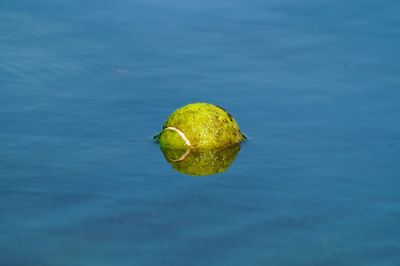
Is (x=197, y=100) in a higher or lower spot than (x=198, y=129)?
higher

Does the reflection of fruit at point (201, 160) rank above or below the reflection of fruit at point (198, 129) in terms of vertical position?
below

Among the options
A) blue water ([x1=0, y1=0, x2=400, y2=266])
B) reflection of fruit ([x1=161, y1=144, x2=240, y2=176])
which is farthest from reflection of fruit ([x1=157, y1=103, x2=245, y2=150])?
blue water ([x1=0, y1=0, x2=400, y2=266])

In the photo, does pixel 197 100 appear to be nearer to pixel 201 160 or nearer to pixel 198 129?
pixel 198 129

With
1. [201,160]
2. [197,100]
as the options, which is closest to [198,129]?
[201,160]

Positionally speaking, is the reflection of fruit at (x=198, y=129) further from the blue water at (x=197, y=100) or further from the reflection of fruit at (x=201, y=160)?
the blue water at (x=197, y=100)

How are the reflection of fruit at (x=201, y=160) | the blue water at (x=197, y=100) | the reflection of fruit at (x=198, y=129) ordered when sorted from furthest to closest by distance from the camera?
the reflection of fruit at (x=198, y=129), the reflection of fruit at (x=201, y=160), the blue water at (x=197, y=100)

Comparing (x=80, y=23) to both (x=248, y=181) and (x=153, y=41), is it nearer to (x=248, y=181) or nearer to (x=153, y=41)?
(x=153, y=41)

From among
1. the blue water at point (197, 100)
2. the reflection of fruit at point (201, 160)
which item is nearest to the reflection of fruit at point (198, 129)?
the reflection of fruit at point (201, 160)
